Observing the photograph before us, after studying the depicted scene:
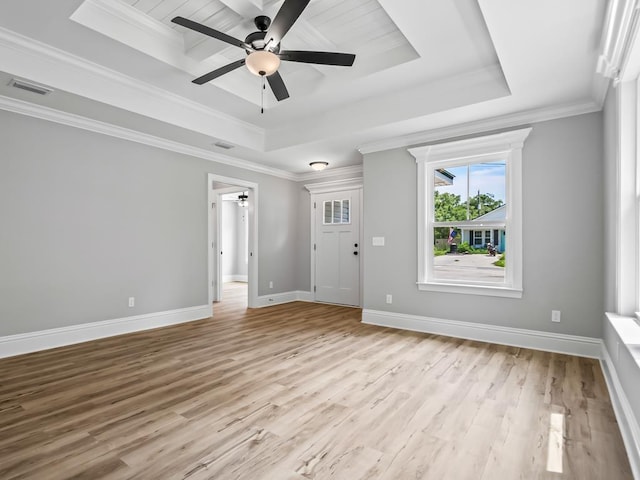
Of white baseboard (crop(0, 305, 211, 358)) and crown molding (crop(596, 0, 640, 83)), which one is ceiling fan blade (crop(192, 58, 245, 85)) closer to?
crown molding (crop(596, 0, 640, 83))

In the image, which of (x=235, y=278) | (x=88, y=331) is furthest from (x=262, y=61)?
(x=235, y=278)

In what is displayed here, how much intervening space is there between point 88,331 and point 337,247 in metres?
4.11

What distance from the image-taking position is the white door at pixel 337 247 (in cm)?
640

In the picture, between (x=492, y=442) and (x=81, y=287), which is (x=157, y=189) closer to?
(x=81, y=287)

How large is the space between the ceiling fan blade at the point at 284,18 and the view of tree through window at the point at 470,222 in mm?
2886

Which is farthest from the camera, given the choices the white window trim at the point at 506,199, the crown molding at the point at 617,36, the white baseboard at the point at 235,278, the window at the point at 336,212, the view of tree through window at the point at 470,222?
the white baseboard at the point at 235,278

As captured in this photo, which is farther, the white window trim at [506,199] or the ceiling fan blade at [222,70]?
the white window trim at [506,199]

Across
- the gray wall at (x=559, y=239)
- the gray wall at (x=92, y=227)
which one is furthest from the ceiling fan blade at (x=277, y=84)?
the gray wall at (x=559, y=239)

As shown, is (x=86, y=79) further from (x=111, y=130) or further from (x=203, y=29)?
(x=203, y=29)

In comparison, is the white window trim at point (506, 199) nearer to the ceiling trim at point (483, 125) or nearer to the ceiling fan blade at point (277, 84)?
the ceiling trim at point (483, 125)

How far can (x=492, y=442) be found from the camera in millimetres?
1993

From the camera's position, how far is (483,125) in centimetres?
407

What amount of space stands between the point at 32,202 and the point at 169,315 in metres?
2.10

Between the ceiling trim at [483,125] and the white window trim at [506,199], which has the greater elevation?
the ceiling trim at [483,125]
